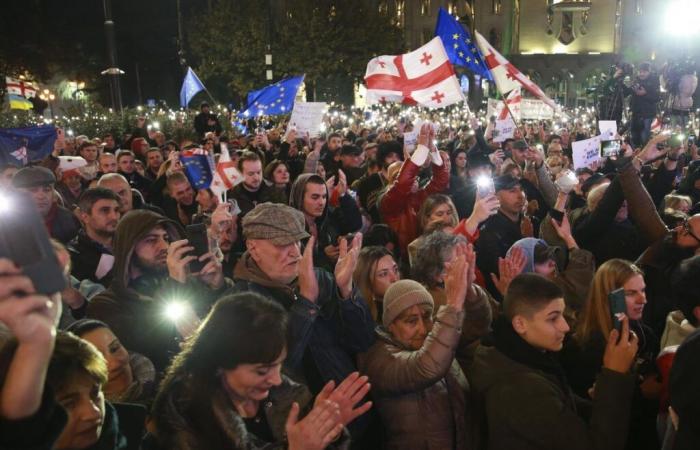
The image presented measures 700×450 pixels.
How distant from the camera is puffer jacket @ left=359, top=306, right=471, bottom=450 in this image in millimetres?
3018

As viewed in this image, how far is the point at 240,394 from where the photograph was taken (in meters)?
2.24

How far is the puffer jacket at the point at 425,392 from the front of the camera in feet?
A: 9.90

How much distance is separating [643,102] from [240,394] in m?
11.8

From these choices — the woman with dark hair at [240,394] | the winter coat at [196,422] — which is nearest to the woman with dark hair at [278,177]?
the woman with dark hair at [240,394]

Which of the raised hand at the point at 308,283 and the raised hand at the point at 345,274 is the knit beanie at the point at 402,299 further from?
the raised hand at the point at 308,283

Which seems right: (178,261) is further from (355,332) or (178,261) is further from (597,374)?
(597,374)

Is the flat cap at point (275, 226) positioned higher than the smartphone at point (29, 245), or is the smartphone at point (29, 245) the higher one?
the smartphone at point (29, 245)

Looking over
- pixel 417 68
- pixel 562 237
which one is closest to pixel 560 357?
pixel 562 237

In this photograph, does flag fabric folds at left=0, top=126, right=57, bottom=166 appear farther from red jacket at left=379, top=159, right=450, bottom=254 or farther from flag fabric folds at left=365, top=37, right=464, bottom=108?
red jacket at left=379, top=159, right=450, bottom=254

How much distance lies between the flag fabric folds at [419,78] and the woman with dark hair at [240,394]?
701 cm

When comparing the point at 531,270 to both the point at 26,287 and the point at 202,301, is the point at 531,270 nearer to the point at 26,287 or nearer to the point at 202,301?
the point at 202,301

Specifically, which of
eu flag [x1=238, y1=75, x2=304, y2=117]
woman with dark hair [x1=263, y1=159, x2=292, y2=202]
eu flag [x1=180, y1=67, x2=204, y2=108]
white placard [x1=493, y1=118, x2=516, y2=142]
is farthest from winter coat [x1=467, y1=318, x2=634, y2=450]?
eu flag [x1=180, y1=67, x2=204, y2=108]

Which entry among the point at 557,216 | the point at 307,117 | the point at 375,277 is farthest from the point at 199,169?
the point at 307,117

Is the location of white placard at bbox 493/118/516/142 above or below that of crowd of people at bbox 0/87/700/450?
above
